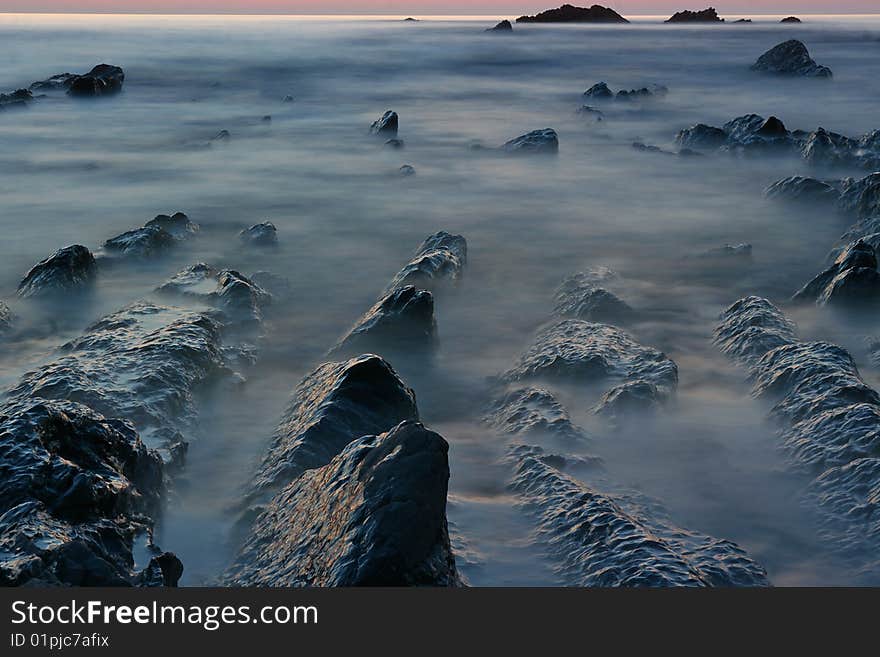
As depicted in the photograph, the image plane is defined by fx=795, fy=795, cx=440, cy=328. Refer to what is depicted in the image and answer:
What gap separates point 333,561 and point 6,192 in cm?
1654

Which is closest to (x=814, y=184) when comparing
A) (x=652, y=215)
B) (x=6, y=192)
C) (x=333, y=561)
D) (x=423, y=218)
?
(x=652, y=215)

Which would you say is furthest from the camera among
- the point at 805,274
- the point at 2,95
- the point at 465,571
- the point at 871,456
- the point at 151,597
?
the point at 2,95

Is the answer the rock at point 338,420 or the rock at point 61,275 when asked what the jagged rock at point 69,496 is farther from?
the rock at point 61,275

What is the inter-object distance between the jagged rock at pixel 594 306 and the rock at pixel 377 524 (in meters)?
4.93

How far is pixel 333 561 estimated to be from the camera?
12.1 ft

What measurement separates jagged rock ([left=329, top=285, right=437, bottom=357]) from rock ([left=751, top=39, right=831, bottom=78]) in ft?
113

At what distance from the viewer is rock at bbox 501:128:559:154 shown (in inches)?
837

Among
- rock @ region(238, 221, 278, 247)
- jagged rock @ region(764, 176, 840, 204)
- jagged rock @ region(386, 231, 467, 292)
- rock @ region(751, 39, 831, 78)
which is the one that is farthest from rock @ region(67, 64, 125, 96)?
rock @ region(751, 39, 831, 78)

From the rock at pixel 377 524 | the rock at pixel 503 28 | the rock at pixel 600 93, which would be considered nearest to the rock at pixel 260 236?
the rock at pixel 377 524

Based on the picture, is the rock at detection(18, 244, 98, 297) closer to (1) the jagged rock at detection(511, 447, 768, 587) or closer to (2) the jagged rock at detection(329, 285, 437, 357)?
(2) the jagged rock at detection(329, 285, 437, 357)

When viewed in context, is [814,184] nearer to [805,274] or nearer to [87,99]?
[805,274]

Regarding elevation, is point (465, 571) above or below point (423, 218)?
below

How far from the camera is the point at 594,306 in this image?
8.82 meters

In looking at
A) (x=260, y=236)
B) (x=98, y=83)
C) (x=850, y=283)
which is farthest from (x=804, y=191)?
(x=98, y=83)
